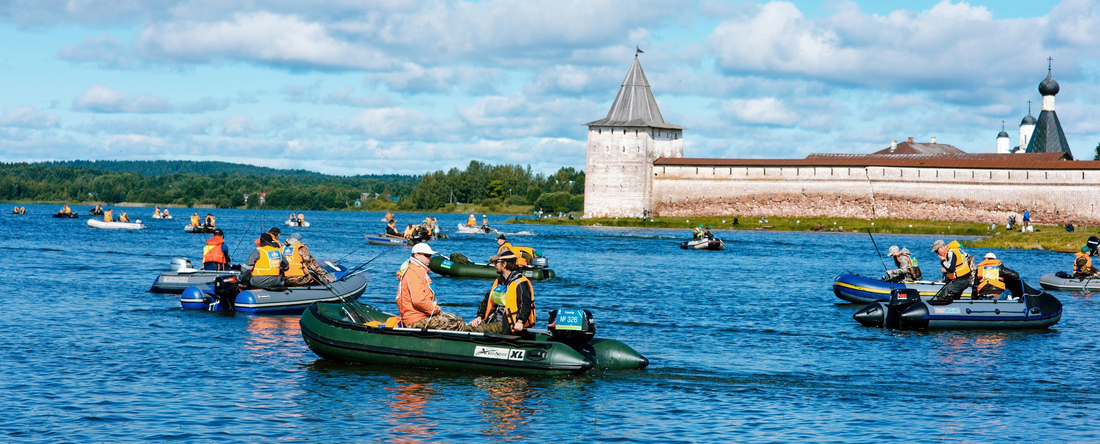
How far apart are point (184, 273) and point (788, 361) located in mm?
12348

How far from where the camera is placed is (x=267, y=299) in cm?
1658

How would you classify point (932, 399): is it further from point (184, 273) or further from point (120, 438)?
point (184, 273)

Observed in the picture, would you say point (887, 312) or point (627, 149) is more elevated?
point (627, 149)

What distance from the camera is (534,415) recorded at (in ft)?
33.6

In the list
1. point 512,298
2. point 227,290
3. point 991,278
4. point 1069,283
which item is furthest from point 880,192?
point 512,298

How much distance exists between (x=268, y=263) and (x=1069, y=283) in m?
18.5

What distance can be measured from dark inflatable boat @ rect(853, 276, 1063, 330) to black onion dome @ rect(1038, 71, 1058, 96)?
215 feet

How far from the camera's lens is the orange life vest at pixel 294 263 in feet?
56.1

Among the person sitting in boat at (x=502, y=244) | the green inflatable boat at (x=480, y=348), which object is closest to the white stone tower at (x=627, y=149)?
the person sitting in boat at (x=502, y=244)

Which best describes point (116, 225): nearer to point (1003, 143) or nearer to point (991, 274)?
point (991, 274)

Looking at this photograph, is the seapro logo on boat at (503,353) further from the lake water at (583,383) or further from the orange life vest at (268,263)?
the orange life vest at (268,263)

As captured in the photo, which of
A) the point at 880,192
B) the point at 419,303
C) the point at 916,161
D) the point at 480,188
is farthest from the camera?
the point at 480,188

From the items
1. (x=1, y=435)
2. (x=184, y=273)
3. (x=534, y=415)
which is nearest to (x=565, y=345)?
(x=534, y=415)

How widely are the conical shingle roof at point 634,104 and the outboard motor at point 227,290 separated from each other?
6042cm
